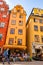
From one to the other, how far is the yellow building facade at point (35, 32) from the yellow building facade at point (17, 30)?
1.82 meters

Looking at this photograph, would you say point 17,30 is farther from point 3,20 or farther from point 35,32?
point 35,32

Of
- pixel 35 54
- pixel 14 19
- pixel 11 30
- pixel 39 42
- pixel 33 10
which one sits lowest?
pixel 35 54

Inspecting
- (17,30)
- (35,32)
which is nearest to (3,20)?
(17,30)

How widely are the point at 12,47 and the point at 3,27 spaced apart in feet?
19.3

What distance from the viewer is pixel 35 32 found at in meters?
36.7

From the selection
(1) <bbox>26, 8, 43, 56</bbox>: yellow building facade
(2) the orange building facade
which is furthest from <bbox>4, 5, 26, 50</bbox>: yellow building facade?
(1) <bbox>26, 8, 43, 56</bbox>: yellow building facade

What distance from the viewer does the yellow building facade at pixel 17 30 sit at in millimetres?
34406

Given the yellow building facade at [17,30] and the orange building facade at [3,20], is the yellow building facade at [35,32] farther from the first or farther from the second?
the orange building facade at [3,20]

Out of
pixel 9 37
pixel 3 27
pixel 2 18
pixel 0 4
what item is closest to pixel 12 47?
pixel 9 37

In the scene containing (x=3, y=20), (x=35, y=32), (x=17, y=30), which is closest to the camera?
(x=17, y=30)

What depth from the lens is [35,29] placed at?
37.0m

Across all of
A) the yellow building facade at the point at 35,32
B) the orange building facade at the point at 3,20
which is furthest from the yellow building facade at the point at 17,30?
the yellow building facade at the point at 35,32

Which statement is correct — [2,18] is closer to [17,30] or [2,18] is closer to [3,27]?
[3,27]

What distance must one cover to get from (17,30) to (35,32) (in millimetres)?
4771
